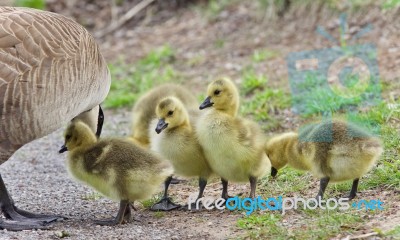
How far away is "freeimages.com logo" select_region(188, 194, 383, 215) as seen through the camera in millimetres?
5082

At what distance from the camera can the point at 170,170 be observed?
5125 millimetres

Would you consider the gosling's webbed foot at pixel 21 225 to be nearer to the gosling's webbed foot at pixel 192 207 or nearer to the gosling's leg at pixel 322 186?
the gosling's webbed foot at pixel 192 207

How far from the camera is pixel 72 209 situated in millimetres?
5715

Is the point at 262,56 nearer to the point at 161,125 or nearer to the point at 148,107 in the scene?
the point at 148,107

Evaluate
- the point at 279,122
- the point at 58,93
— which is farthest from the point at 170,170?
the point at 279,122

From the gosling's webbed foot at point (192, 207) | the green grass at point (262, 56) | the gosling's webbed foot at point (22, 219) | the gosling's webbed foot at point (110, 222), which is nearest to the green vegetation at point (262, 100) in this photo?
the green grass at point (262, 56)

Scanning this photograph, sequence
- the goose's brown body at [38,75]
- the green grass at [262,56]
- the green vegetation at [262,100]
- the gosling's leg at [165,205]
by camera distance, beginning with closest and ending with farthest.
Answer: the goose's brown body at [38,75], the gosling's leg at [165,205], the green vegetation at [262,100], the green grass at [262,56]

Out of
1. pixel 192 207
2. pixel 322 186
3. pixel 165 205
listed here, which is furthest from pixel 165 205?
pixel 322 186

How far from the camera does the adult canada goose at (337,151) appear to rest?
16.4ft

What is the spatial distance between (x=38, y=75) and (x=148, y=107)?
67.1 inches

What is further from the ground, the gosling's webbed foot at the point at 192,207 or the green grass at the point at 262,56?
the green grass at the point at 262,56

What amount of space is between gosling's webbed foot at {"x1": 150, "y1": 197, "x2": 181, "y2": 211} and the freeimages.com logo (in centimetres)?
12

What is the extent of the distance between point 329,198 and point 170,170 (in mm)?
1176

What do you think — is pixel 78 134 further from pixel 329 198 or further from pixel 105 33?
pixel 105 33
